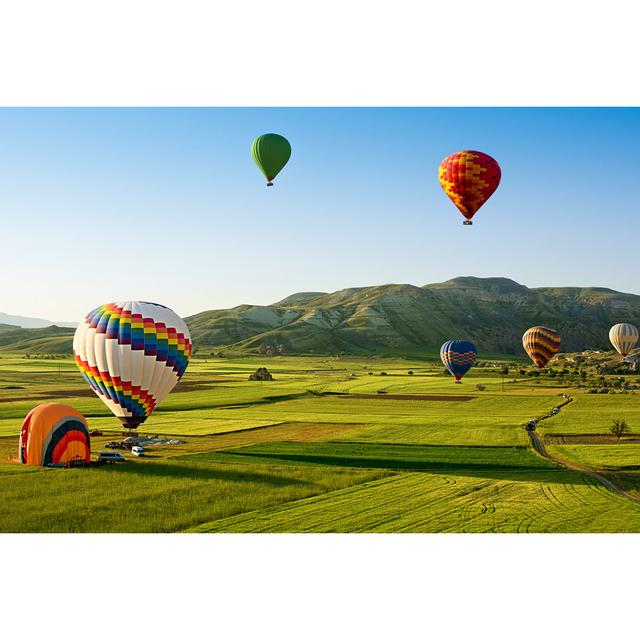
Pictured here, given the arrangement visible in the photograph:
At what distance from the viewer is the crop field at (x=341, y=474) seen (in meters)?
28.2

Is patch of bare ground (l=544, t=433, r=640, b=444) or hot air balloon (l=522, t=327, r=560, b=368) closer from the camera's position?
patch of bare ground (l=544, t=433, r=640, b=444)

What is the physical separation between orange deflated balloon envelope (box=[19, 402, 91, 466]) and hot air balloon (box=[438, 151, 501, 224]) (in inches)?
1103

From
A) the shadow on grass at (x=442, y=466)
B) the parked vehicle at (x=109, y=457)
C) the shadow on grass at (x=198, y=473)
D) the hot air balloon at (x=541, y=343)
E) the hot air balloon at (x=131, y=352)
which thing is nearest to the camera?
the shadow on grass at (x=198, y=473)

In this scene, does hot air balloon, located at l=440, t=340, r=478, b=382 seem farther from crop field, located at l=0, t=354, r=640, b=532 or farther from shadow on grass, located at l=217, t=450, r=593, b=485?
shadow on grass, located at l=217, t=450, r=593, b=485

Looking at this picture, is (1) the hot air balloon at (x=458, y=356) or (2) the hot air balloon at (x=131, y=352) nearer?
(2) the hot air balloon at (x=131, y=352)

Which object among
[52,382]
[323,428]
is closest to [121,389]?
[323,428]

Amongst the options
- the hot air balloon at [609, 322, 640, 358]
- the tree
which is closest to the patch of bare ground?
the tree

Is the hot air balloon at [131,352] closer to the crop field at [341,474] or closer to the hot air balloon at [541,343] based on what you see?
the crop field at [341,474]

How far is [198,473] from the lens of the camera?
122 ft

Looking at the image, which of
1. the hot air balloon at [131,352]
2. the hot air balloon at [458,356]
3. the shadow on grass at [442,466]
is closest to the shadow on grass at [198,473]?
the shadow on grass at [442,466]

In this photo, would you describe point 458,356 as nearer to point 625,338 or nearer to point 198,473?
point 625,338

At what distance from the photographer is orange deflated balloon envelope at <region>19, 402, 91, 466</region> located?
124 ft

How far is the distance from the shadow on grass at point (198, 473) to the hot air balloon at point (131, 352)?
6433mm

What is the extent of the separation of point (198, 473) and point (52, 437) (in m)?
7.55
